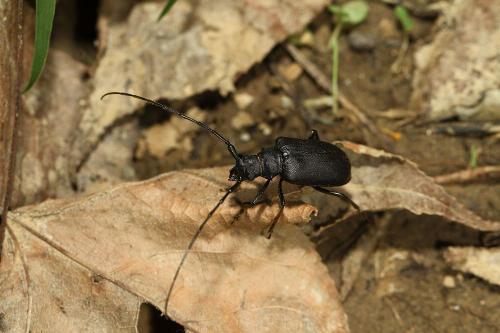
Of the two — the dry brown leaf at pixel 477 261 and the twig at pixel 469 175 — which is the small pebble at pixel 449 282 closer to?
the dry brown leaf at pixel 477 261

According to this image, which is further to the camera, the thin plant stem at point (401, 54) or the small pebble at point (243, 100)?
the thin plant stem at point (401, 54)

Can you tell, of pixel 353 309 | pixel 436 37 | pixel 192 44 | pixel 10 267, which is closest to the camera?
pixel 10 267

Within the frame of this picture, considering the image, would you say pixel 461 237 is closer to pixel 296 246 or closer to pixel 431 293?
pixel 431 293

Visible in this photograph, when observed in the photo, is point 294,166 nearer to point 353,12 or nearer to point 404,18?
point 353,12

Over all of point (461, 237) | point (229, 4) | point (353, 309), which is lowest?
point (353, 309)

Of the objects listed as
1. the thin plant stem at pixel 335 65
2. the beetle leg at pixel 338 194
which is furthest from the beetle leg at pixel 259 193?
the thin plant stem at pixel 335 65

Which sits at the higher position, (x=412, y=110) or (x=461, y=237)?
(x=412, y=110)

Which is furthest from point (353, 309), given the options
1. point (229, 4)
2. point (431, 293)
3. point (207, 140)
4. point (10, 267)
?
point (229, 4)

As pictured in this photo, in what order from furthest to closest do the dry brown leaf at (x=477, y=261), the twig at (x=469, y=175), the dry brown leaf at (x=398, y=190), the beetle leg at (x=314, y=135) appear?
the twig at (x=469, y=175) < the beetle leg at (x=314, y=135) < the dry brown leaf at (x=477, y=261) < the dry brown leaf at (x=398, y=190)
